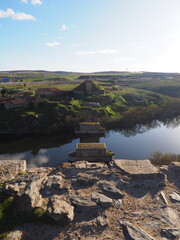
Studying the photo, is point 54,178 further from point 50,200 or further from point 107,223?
point 107,223

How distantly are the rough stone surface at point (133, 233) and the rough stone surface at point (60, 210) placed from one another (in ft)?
12.3

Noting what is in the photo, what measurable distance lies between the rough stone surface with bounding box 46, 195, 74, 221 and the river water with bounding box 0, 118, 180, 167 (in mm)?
17022

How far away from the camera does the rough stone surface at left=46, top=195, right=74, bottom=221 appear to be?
1223cm

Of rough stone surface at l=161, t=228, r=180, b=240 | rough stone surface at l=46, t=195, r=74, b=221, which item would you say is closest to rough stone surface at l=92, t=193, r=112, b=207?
rough stone surface at l=46, t=195, r=74, b=221

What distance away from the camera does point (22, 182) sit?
16.4 meters

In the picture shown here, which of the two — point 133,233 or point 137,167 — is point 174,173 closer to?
point 137,167

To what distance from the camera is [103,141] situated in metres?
42.7

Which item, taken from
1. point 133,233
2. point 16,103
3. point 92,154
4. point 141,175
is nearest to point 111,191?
point 141,175

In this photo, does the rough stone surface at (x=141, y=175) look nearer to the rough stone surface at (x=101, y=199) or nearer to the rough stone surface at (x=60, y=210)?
the rough stone surface at (x=101, y=199)

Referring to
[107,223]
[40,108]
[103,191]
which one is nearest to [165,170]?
[103,191]

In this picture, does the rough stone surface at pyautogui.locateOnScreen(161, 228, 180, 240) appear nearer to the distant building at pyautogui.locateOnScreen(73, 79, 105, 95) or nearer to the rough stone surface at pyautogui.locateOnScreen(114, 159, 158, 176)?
the rough stone surface at pyautogui.locateOnScreen(114, 159, 158, 176)

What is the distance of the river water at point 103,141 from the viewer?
1339 inches

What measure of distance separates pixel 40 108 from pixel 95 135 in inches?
835

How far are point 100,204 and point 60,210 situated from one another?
3199mm
